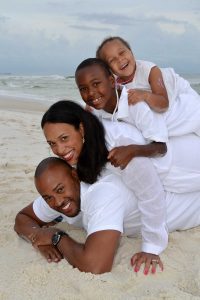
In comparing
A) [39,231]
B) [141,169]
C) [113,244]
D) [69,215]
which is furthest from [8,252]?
[141,169]

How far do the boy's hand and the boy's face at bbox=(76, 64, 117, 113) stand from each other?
0.42m

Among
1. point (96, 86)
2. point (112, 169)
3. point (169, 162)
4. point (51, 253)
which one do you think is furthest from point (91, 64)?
point (51, 253)

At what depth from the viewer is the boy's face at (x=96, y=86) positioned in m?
2.93

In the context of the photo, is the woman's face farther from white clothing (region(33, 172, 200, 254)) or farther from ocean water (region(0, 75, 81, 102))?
ocean water (region(0, 75, 81, 102))

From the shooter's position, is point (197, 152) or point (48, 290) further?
point (197, 152)

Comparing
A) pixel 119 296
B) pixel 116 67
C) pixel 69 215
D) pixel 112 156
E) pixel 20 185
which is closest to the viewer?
pixel 119 296

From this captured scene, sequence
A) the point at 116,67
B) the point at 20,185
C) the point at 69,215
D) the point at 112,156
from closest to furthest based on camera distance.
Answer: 1. the point at 112,156
2. the point at 69,215
3. the point at 116,67
4. the point at 20,185

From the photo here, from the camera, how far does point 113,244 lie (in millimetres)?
2629

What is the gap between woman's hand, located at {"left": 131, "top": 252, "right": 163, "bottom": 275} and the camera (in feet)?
9.14

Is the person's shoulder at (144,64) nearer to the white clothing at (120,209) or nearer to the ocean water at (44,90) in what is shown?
the white clothing at (120,209)

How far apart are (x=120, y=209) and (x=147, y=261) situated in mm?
380

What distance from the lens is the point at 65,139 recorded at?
2744mm

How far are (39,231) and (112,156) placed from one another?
808mm

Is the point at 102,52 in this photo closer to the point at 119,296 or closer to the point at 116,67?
the point at 116,67
